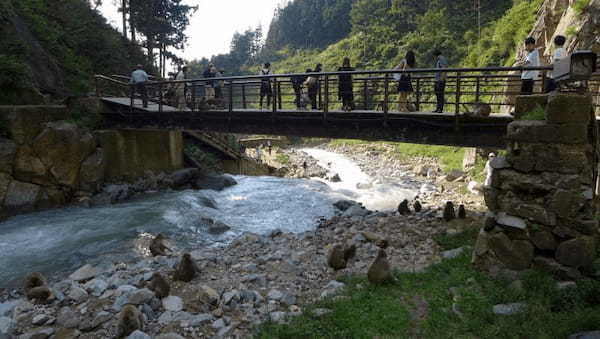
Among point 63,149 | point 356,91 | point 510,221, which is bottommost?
point 510,221

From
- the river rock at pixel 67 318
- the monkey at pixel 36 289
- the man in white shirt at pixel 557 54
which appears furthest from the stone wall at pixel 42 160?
the man in white shirt at pixel 557 54

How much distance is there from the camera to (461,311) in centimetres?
512

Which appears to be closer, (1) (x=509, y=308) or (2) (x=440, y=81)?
(1) (x=509, y=308)

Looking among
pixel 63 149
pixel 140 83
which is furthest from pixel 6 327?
pixel 140 83

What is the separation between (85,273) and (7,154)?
7.89 metres

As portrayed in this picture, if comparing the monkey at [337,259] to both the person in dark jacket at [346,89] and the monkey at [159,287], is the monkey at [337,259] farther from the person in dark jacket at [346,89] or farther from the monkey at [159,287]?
the person in dark jacket at [346,89]

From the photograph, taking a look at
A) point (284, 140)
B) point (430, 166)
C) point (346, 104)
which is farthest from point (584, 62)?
point (284, 140)

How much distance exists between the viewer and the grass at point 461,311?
4500 millimetres

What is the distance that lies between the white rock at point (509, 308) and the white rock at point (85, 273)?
7345mm

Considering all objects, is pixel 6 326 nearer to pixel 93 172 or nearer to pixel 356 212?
pixel 356 212

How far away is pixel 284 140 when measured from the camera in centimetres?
4853

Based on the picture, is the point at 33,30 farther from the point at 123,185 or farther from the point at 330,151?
the point at 330,151

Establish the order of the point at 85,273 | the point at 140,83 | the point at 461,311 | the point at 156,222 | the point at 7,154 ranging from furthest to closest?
the point at 140,83, the point at 7,154, the point at 156,222, the point at 85,273, the point at 461,311

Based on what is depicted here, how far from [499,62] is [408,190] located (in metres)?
15.6
